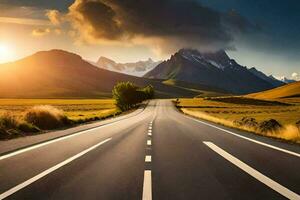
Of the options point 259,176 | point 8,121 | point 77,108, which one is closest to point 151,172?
point 259,176

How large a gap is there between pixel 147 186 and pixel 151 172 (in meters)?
1.48

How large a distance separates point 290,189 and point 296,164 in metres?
3.07

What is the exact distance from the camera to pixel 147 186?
7.24m

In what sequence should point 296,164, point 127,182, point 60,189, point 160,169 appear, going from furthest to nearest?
point 296,164
point 160,169
point 127,182
point 60,189

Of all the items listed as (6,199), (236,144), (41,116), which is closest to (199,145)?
(236,144)

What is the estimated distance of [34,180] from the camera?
25.5ft

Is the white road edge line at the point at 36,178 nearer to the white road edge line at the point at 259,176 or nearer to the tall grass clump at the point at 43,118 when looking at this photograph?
the white road edge line at the point at 259,176

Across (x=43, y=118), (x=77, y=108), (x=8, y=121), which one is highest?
(x=8, y=121)

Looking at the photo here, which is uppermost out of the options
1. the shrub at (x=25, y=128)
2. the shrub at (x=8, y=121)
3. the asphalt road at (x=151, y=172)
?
the shrub at (x=8, y=121)

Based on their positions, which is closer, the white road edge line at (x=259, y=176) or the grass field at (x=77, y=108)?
the white road edge line at (x=259, y=176)

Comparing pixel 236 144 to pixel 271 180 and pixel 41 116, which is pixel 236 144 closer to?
pixel 271 180

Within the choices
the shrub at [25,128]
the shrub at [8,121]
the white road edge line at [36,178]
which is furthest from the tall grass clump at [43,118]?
the white road edge line at [36,178]

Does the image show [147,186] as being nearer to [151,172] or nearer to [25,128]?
[151,172]

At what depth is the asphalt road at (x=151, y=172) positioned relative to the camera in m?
6.73
